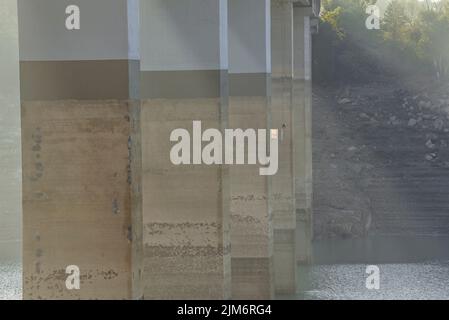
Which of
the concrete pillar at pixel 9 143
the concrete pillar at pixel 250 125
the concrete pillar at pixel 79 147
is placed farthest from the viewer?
the concrete pillar at pixel 9 143

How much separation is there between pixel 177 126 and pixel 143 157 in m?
1.02

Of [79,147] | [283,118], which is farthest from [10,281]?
[79,147]

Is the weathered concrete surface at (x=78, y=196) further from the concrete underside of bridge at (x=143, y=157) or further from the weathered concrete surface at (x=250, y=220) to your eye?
the weathered concrete surface at (x=250, y=220)

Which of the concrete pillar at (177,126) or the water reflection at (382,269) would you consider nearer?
the concrete pillar at (177,126)

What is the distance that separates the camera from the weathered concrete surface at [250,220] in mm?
31266

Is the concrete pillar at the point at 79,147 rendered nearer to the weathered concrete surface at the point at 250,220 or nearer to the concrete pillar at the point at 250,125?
the weathered concrete surface at the point at 250,220

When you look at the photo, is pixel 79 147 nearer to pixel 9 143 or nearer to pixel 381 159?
pixel 9 143

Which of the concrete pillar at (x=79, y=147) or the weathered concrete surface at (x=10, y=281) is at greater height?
the concrete pillar at (x=79, y=147)

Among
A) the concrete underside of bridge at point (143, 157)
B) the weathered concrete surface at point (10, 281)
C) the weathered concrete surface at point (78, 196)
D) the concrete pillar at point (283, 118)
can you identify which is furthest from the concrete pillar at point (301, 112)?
the weathered concrete surface at point (78, 196)

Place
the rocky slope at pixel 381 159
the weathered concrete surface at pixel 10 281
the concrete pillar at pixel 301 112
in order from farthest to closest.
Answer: the rocky slope at pixel 381 159
the concrete pillar at pixel 301 112
the weathered concrete surface at pixel 10 281

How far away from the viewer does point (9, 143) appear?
7181cm

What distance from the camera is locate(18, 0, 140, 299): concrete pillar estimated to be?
17.6m

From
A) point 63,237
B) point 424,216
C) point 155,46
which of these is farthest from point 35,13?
point 424,216

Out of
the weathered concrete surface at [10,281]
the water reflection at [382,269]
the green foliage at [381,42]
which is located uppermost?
the green foliage at [381,42]
